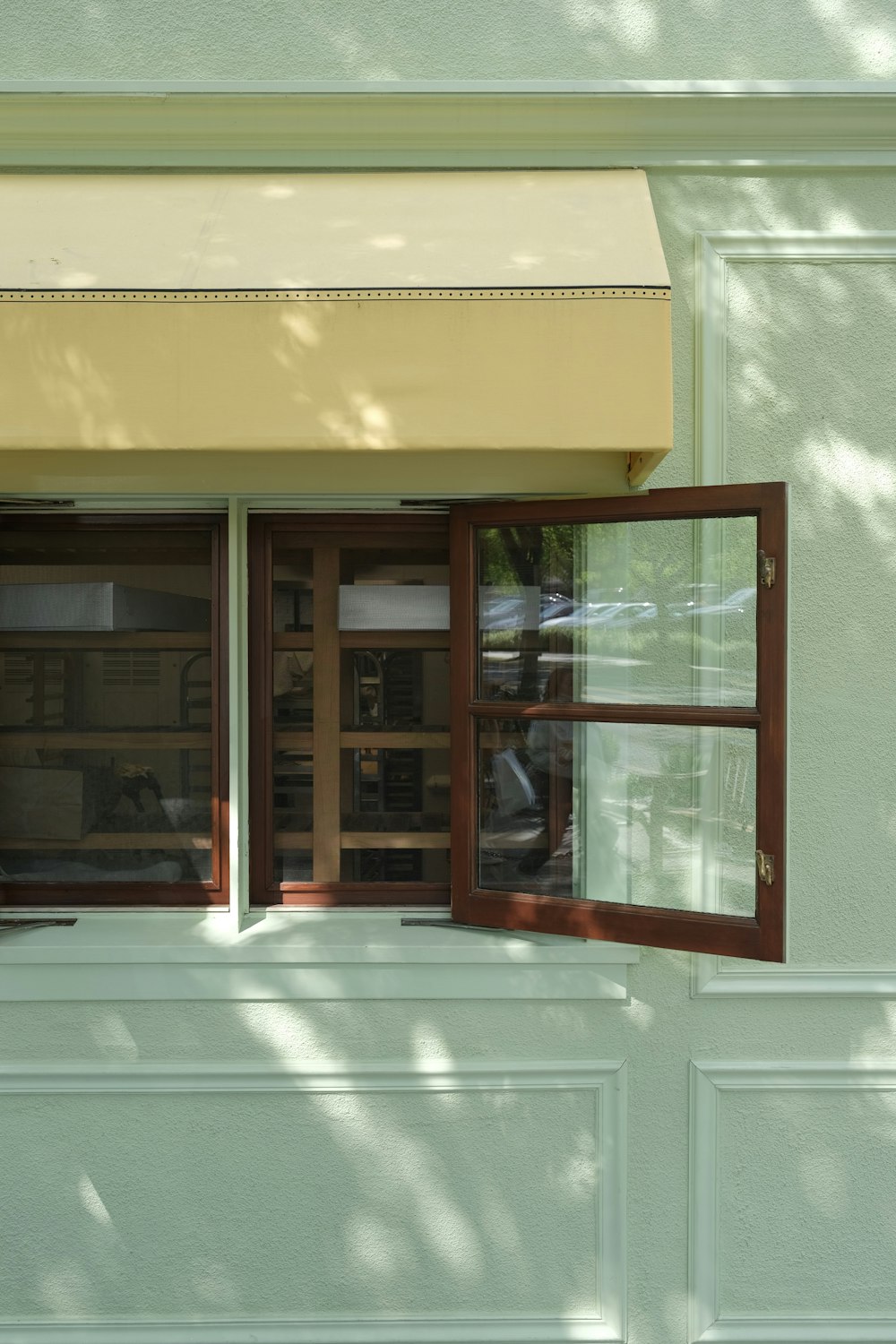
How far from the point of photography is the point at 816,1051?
2.93 m

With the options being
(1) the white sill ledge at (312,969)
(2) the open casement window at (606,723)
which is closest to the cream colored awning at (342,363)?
(2) the open casement window at (606,723)

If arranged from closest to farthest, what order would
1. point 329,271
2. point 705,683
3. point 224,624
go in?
1. point 329,271
2. point 705,683
3. point 224,624

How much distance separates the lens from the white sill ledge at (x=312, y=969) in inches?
114

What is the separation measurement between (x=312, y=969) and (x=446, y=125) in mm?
2598

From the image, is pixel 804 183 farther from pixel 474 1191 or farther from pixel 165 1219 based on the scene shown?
pixel 165 1219

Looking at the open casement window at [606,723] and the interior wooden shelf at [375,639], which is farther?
the interior wooden shelf at [375,639]

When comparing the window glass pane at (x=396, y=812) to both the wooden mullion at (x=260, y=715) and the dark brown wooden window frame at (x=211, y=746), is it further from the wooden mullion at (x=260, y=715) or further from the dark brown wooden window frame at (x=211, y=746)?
the dark brown wooden window frame at (x=211, y=746)

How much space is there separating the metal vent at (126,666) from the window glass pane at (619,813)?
1.13 m

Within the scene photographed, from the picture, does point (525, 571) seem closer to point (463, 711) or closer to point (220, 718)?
point (463, 711)

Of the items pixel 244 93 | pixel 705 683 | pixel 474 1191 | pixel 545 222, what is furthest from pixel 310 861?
pixel 244 93

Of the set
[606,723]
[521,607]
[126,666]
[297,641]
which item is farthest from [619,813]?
[126,666]

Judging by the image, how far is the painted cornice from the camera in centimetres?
279

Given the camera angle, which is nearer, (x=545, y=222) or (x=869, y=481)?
(x=545, y=222)

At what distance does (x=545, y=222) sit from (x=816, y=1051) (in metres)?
2.60
